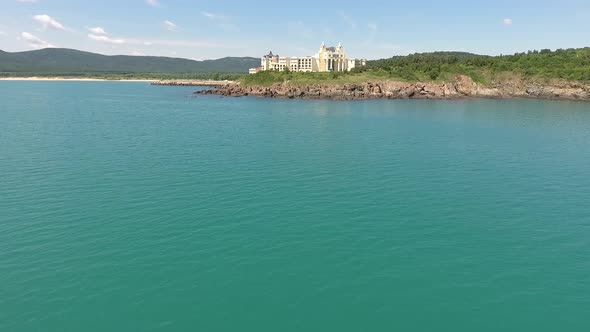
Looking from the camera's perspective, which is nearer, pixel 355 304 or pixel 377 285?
pixel 355 304

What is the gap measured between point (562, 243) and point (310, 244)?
16.6 meters

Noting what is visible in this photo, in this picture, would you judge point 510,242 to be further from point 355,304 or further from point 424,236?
point 355,304

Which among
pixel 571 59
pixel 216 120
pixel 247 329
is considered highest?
pixel 571 59

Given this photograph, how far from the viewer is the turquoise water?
18656mm

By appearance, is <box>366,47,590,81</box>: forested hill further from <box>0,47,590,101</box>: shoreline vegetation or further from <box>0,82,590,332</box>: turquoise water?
<box>0,82,590,332</box>: turquoise water

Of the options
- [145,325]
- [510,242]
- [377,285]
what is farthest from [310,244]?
[510,242]

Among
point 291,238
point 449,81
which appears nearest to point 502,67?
point 449,81

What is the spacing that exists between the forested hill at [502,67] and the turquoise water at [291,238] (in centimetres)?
10515

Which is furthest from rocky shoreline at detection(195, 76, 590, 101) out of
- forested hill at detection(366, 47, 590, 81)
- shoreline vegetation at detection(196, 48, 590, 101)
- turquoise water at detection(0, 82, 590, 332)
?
turquoise water at detection(0, 82, 590, 332)

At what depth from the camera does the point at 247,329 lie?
17.6 m

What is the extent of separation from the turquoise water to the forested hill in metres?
105

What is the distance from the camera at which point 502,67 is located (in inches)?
6093

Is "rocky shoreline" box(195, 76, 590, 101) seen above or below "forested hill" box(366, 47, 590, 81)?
below

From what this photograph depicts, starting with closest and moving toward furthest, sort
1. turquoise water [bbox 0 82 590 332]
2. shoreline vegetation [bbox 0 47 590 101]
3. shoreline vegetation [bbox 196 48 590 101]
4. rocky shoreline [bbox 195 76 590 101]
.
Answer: turquoise water [bbox 0 82 590 332] < shoreline vegetation [bbox 196 48 590 101] < shoreline vegetation [bbox 0 47 590 101] < rocky shoreline [bbox 195 76 590 101]
